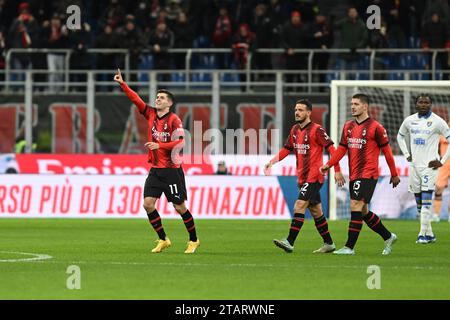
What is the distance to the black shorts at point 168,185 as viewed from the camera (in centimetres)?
1593

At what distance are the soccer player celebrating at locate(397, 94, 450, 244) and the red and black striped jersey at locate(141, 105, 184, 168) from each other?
4.12 m

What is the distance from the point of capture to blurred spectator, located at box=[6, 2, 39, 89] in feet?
100

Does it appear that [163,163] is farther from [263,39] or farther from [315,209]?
[263,39]

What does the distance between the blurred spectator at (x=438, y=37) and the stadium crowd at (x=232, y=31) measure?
0.08ft

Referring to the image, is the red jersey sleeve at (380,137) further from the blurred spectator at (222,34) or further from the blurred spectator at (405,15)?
the blurred spectator at (222,34)

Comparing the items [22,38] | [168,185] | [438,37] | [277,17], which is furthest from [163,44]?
[168,185]

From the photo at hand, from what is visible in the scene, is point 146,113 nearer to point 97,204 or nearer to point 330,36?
point 97,204

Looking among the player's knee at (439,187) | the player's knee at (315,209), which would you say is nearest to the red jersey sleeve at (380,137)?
the player's knee at (315,209)

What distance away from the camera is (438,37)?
94.5ft

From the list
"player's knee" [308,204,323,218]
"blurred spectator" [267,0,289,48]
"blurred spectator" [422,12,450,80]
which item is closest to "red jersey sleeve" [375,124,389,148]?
"player's knee" [308,204,323,218]

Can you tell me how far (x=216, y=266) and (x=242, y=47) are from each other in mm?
15958
